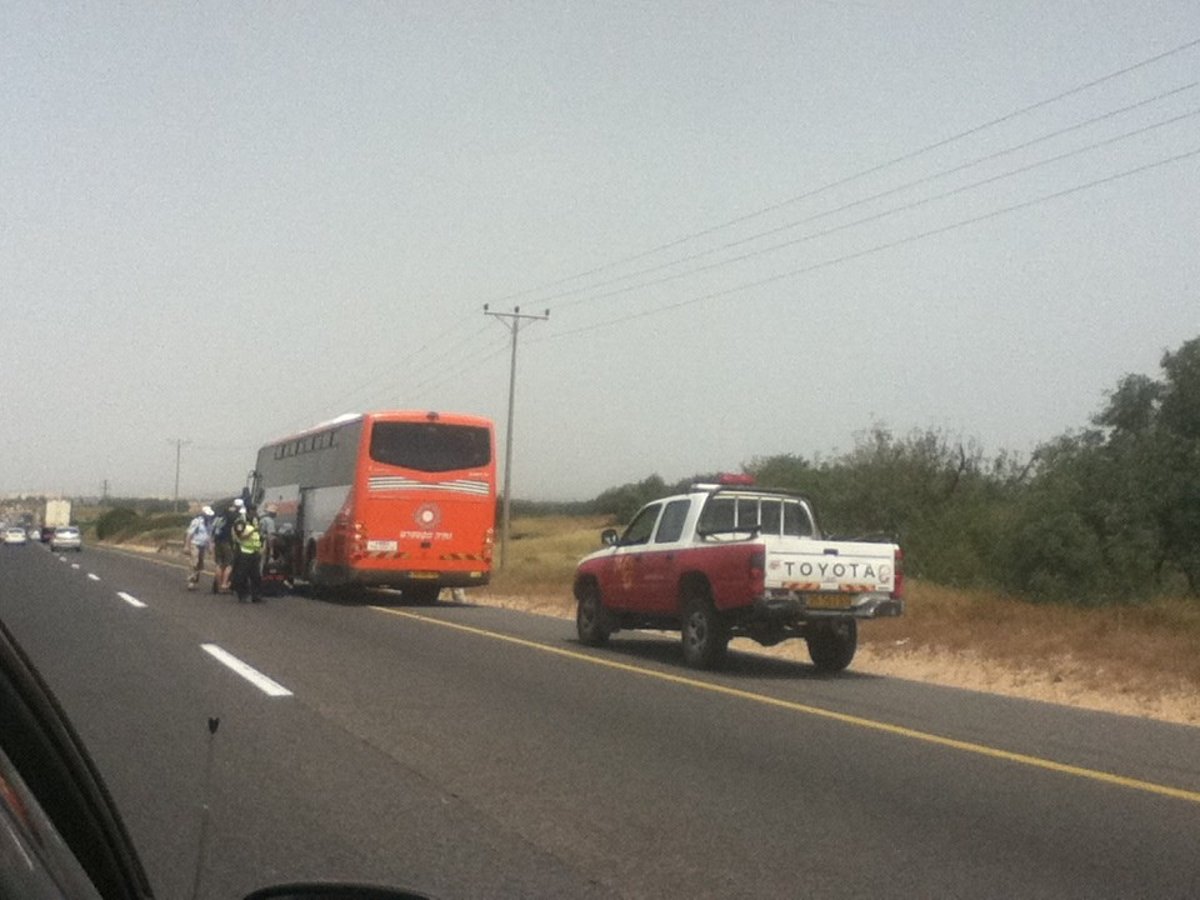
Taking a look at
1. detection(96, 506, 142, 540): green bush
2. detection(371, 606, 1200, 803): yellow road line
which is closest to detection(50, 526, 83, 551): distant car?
detection(96, 506, 142, 540): green bush

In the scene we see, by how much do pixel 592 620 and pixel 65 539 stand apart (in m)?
62.7

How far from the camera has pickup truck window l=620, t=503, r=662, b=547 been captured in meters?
19.1

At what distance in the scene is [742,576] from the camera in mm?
16281

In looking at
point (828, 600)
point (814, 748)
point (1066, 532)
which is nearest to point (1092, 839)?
point (814, 748)

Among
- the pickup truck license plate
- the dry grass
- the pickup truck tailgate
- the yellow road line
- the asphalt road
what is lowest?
the asphalt road

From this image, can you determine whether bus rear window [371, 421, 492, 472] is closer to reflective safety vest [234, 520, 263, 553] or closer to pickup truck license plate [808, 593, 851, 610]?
reflective safety vest [234, 520, 263, 553]

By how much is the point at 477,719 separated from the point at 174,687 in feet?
10.7

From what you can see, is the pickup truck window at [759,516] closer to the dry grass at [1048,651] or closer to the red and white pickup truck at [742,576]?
the red and white pickup truck at [742,576]

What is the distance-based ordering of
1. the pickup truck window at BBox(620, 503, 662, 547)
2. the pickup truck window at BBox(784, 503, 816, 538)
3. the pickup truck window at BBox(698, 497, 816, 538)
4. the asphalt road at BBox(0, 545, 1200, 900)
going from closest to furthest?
the asphalt road at BBox(0, 545, 1200, 900) → the pickup truck window at BBox(698, 497, 816, 538) → the pickup truck window at BBox(784, 503, 816, 538) → the pickup truck window at BBox(620, 503, 662, 547)

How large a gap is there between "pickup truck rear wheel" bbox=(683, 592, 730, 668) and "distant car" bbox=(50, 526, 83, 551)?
215ft

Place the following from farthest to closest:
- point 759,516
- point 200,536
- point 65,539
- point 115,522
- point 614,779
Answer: point 115,522 → point 65,539 → point 200,536 → point 759,516 → point 614,779

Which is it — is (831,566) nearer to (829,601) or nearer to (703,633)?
(829,601)

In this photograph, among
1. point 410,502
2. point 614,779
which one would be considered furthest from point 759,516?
point 410,502

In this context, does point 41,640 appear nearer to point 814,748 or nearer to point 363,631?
point 363,631
